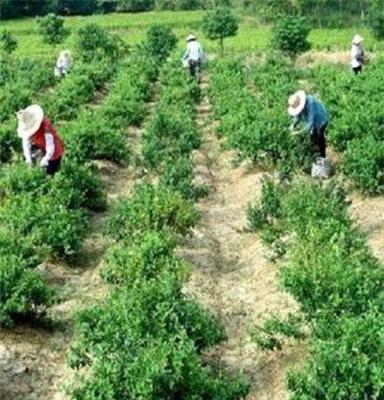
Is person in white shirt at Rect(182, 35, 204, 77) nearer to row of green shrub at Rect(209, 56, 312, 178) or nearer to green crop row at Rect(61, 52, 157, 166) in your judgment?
green crop row at Rect(61, 52, 157, 166)

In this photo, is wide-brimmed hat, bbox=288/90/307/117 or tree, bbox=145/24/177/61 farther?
tree, bbox=145/24/177/61

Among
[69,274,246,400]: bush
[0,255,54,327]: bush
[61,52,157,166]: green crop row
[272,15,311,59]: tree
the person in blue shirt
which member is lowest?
[272,15,311,59]: tree

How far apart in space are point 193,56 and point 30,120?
13.7 meters

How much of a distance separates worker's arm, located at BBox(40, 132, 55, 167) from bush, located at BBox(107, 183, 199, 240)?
111 cm

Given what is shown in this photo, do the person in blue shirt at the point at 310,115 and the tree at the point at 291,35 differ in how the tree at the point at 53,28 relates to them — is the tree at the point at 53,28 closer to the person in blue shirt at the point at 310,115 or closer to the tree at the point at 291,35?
the tree at the point at 291,35

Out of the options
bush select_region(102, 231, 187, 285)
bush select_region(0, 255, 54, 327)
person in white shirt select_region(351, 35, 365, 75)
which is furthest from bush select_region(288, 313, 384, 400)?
person in white shirt select_region(351, 35, 365, 75)

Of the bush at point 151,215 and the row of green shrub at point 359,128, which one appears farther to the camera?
the row of green shrub at point 359,128

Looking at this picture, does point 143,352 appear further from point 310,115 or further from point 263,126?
point 263,126

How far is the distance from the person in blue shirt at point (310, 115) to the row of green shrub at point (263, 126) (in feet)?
0.64

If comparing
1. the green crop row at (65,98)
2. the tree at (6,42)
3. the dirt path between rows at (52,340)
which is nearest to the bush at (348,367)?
the dirt path between rows at (52,340)

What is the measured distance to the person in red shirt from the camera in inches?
439

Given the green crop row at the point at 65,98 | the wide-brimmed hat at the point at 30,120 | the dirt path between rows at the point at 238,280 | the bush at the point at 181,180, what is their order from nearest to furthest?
the dirt path between rows at the point at 238,280 < the wide-brimmed hat at the point at 30,120 < the bush at the point at 181,180 < the green crop row at the point at 65,98

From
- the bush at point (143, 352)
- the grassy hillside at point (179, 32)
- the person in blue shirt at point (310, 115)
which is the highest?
the bush at point (143, 352)

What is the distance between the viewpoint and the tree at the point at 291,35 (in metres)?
34.2
